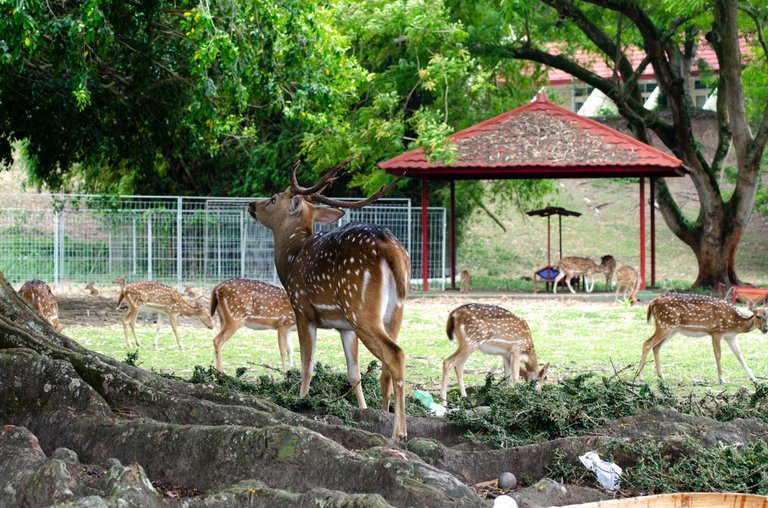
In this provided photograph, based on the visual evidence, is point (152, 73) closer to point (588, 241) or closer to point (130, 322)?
point (130, 322)

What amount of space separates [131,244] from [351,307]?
58.5 ft

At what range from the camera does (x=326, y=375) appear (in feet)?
28.6

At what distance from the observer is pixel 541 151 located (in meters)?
23.1

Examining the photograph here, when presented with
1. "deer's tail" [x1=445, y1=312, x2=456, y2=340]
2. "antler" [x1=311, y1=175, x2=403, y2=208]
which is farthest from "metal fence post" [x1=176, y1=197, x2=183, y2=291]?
"antler" [x1=311, y1=175, x2=403, y2=208]

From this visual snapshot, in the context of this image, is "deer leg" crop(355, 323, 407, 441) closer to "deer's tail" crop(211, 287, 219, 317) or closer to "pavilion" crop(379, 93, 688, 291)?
"deer's tail" crop(211, 287, 219, 317)

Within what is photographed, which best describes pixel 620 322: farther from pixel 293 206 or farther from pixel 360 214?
pixel 293 206

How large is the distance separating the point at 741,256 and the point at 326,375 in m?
28.4

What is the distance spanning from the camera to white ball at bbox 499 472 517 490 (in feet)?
18.2

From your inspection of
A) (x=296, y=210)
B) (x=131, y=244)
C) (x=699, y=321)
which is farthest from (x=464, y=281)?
(x=296, y=210)

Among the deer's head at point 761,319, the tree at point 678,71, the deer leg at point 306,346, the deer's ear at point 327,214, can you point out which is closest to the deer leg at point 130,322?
the deer's ear at point 327,214

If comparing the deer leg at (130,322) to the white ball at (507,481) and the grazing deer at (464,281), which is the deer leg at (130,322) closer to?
the white ball at (507,481)

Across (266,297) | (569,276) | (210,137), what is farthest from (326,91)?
(569,276)

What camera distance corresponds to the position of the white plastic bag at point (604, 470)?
555cm

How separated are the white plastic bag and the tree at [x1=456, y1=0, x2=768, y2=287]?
18330 mm
